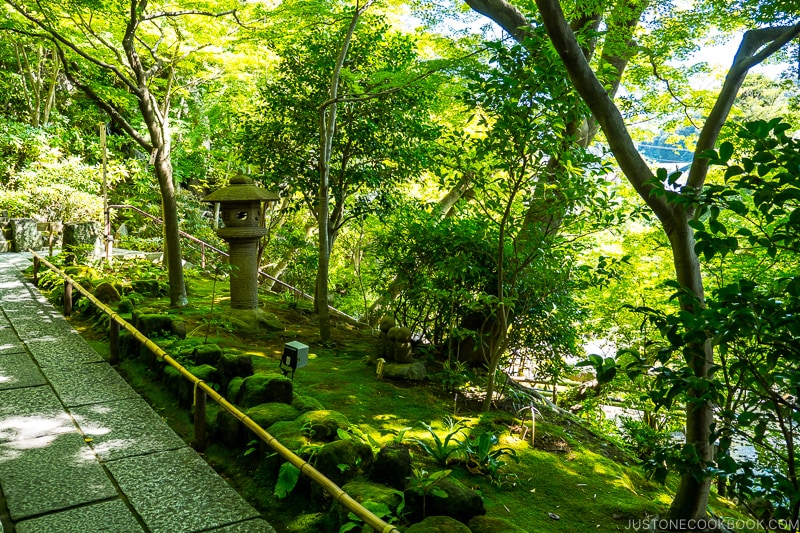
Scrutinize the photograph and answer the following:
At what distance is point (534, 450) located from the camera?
5.27m

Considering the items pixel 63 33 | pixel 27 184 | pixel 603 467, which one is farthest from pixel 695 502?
pixel 27 184

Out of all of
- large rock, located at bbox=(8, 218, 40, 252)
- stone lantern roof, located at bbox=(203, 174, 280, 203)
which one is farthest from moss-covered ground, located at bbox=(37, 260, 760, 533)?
large rock, located at bbox=(8, 218, 40, 252)

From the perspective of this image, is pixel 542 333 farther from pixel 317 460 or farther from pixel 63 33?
pixel 63 33

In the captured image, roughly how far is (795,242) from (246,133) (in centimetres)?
922

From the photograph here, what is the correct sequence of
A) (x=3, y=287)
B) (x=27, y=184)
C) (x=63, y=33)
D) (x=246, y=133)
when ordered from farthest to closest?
(x=27, y=184), (x=246, y=133), (x=3, y=287), (x=63, y=33)

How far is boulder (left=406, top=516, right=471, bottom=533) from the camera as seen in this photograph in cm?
276

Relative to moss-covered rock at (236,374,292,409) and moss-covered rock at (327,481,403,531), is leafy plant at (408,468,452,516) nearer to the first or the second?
moss-covered rock at (327,481,403,531)

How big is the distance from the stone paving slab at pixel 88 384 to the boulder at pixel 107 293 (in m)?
2.33

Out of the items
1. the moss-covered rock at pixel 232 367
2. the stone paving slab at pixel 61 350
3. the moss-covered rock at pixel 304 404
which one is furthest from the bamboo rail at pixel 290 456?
the stone paving slab at pixel 61 350

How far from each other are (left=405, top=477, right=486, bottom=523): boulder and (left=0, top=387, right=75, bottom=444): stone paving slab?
113 inches

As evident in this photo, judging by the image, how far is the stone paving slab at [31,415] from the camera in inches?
162

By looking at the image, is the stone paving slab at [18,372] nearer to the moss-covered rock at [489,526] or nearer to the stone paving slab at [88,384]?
the stone paving slab at [88,384]

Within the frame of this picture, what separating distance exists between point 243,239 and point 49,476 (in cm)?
527

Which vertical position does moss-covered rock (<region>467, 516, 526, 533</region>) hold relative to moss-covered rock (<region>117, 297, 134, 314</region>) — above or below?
below
